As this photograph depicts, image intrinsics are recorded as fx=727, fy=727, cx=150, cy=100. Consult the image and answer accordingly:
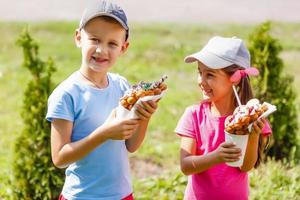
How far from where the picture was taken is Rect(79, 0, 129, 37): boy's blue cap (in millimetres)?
3311

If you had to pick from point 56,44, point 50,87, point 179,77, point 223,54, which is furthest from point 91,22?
point 56,44

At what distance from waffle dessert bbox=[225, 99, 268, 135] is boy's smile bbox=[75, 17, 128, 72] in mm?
637

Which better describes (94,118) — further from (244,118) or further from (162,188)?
(162,188)

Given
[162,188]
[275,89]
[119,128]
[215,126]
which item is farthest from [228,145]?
[275,89]

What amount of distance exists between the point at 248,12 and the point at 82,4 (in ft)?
11.5

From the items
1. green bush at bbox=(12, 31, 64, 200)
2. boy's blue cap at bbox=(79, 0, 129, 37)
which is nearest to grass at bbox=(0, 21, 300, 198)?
green bush at bbox=(12, 31, 64, 200)

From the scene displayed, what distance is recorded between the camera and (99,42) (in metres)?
3.34

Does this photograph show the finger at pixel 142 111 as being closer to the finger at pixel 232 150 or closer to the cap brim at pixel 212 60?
the finger at pixel 232 150

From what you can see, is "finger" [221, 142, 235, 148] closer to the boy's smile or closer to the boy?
the boy

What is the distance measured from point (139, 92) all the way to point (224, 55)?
2.12 ft

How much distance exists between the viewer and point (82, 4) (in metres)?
15.4

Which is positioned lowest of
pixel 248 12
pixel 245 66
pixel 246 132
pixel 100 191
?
pixel 100 191

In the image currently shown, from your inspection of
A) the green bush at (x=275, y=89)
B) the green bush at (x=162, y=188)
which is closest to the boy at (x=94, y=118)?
the green bush at (x=162, y=188)

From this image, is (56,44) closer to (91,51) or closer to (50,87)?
(50,87)
